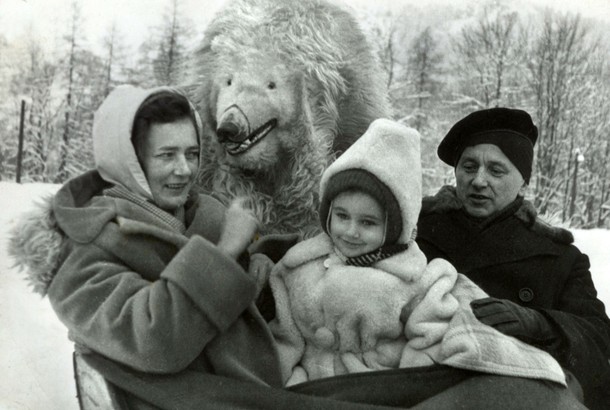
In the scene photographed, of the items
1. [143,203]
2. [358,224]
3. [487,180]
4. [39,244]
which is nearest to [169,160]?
[143,203]

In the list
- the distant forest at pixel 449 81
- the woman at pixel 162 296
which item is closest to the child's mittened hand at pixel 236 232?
the woman at pixel 162 296

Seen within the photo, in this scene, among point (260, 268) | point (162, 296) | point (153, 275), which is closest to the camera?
point (162, 296)

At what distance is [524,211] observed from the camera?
169cm

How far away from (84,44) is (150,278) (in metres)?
0.93

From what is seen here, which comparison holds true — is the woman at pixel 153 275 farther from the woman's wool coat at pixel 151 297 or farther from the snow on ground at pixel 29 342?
the snow on ground at pixel 29 342

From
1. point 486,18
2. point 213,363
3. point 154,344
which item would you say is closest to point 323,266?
point 213,363

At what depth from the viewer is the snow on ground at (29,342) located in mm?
1874

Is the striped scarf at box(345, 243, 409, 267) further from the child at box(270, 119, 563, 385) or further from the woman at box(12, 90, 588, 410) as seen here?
the woman at box(12, 90, 588, 410)

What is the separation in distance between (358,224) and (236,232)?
0.27m

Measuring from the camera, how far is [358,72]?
184cm

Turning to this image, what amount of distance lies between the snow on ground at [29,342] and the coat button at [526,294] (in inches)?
24.2

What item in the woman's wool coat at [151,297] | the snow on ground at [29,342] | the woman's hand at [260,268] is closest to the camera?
the woman's wool coat at [151,297]

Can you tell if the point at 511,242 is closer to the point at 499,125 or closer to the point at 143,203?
the point at 499,125

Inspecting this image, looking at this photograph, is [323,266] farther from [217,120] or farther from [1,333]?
[1,333]
